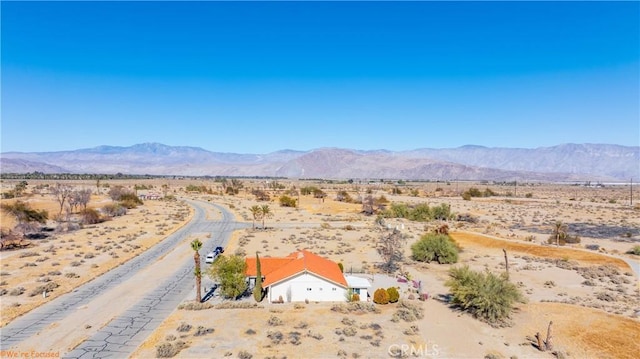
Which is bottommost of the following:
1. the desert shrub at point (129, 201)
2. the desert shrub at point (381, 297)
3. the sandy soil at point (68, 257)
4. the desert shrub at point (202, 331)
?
the sandy soil at point (68, 257)

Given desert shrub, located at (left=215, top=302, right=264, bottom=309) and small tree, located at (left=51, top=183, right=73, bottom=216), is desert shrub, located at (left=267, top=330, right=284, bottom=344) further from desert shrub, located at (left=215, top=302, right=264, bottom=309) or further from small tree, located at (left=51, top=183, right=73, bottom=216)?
small tree, located at (left=51, top=183, right=73, bottom=216)

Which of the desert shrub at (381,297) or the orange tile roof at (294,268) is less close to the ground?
the orange tile roof at (294,268)

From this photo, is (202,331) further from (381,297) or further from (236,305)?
(381,297)

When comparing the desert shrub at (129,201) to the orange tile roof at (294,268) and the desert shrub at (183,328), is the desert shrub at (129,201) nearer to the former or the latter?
the orange tile roof at (294,268)

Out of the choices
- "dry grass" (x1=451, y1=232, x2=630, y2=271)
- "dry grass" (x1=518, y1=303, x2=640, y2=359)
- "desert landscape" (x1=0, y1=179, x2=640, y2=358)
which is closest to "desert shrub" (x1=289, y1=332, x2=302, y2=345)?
"desert landscape" (x1=0, y1=179, x2=640, y2=358)

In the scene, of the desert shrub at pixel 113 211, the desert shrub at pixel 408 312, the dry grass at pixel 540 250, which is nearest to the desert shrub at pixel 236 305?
the desert shrub at pixel 408 312

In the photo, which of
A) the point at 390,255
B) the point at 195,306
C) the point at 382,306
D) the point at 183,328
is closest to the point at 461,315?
the point at 382,306
